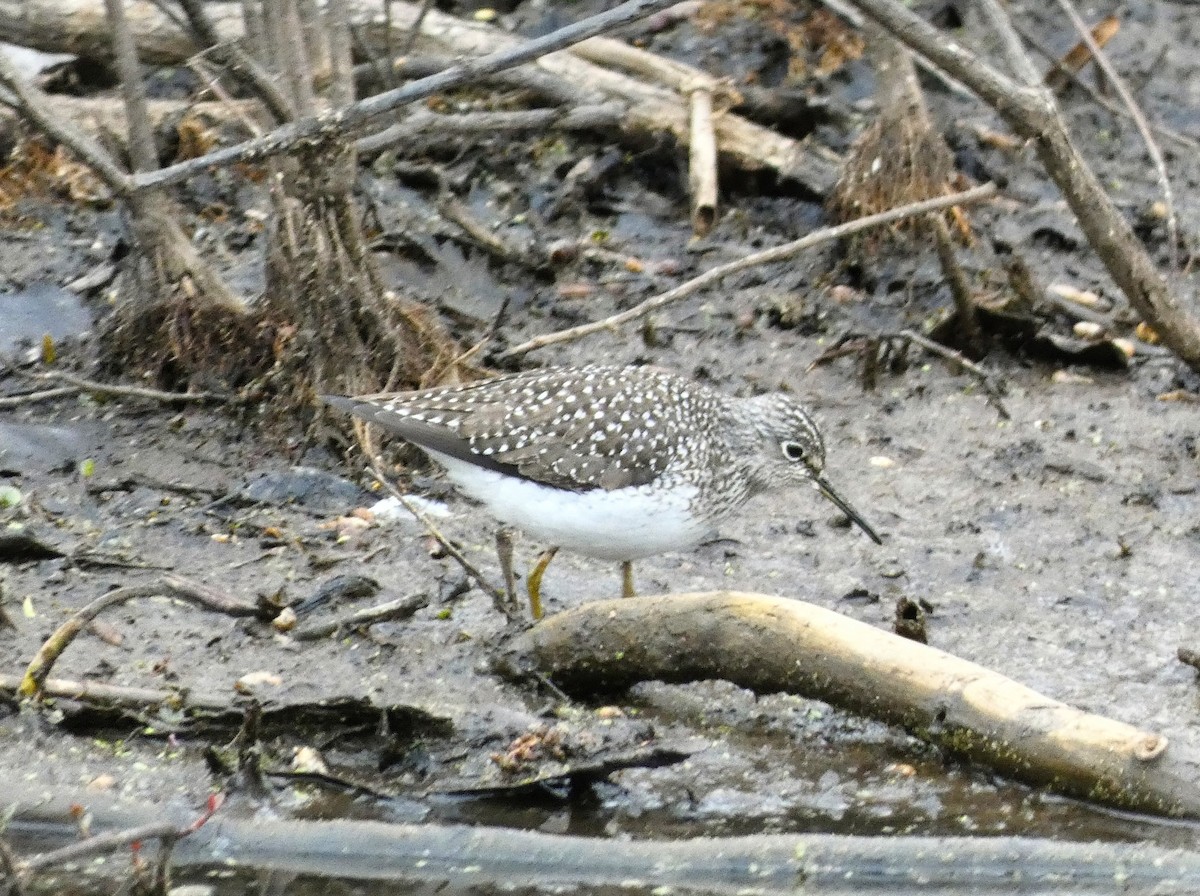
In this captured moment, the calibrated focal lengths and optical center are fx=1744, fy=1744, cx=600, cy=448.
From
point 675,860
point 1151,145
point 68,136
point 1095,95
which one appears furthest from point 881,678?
point 1095,95

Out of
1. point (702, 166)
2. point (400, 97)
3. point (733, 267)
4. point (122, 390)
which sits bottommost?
point (122, 390)

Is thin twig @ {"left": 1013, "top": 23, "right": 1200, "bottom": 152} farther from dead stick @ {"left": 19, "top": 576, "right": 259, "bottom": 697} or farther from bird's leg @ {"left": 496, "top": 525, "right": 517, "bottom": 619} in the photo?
dead stick @ {"left": 19, "top": 576, "right": 259, "bottom": 697}

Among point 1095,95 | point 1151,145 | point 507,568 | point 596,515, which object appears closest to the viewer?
point 507,568

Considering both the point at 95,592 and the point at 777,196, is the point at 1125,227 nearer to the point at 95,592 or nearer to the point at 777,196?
the point at 777,196

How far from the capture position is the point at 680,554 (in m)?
8.31

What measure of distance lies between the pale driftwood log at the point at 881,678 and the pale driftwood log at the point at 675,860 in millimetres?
288

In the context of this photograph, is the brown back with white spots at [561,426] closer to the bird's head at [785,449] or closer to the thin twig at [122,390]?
the bird's head at [785,449]

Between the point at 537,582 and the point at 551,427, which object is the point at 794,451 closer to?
the point at 551,427

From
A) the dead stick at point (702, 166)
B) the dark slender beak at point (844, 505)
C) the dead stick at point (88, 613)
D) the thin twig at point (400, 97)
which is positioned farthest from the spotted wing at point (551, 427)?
the dead stick at point (702, 166)

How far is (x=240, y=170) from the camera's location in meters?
11.0

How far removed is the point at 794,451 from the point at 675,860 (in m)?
2.78

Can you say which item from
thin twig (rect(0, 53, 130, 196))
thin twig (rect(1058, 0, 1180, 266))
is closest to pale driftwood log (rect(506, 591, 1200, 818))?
thin twig (rect(0, 53, 130, 196))

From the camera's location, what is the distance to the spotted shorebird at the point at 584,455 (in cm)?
711

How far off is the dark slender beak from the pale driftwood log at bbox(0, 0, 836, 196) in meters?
3.33
